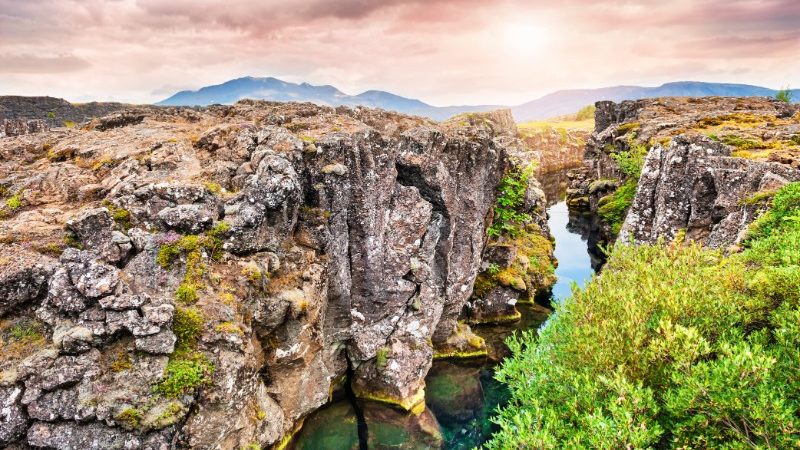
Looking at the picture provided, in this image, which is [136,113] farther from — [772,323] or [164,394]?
[772,323]

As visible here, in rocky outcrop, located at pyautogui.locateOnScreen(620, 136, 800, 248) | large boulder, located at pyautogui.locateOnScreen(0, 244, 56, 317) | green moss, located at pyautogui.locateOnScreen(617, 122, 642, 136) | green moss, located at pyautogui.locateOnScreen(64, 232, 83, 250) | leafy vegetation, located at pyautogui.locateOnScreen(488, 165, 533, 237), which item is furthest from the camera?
green moss, located at pyautogui.locateOnScreen(617, 122, 642, 136)

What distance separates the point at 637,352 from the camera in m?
12.6

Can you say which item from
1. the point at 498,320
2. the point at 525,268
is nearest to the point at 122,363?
the point at 498,320

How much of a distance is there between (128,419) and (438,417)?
18586mm

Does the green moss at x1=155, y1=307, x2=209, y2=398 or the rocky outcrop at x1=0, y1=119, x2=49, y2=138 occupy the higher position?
the rocky outcrop at x1=0, y1=119, x2=49, y2=138

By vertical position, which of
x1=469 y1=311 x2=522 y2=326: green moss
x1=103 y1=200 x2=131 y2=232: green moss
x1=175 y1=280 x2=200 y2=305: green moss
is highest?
x1=103 y1=200 x2=131 y2=232: green moss

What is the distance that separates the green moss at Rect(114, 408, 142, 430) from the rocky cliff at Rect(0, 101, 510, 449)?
4 centimetres

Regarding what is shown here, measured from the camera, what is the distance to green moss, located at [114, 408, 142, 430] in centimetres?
1538

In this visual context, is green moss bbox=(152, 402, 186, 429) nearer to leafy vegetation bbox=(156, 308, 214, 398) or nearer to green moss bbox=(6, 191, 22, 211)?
leafy vegetation bbox=(156, 308, 214, 398)

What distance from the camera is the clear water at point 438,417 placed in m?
25.5

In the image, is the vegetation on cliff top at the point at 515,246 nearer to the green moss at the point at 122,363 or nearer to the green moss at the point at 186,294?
the green moss at the point at 186,294

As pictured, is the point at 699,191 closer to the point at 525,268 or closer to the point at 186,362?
the point at 525,268

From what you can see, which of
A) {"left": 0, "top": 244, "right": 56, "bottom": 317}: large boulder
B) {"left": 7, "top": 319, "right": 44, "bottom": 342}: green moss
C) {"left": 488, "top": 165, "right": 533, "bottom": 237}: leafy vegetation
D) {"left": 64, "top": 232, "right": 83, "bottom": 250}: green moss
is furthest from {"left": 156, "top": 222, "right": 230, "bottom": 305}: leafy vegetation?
{"left": 488, "top": 165, "right": 533, "bottom": 237}: leafy vegetation

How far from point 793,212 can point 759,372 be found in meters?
14.3
